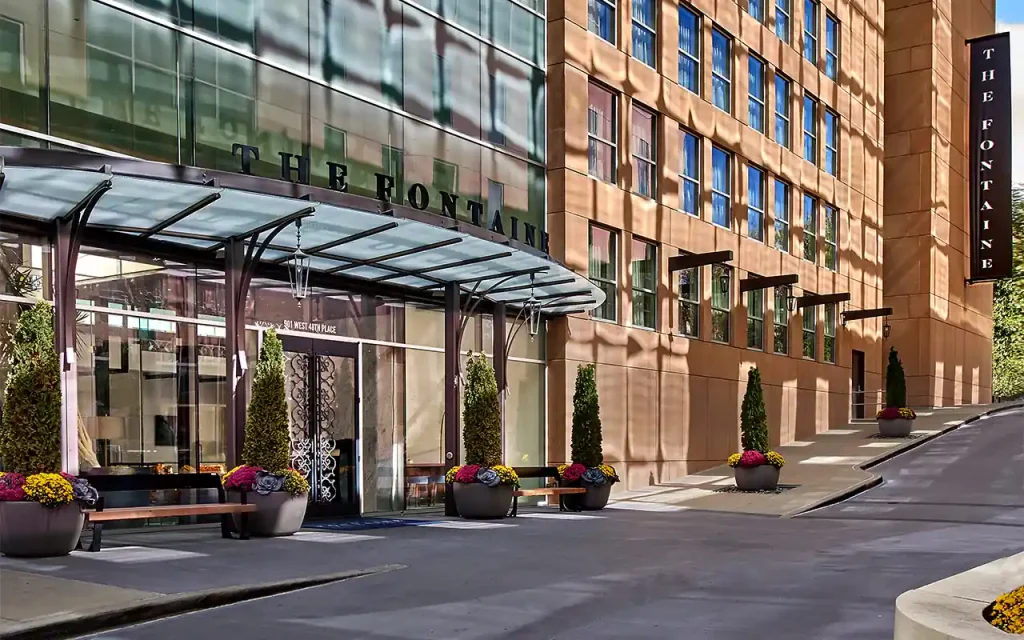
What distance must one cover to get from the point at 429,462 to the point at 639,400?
7720mm

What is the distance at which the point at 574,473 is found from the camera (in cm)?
2311

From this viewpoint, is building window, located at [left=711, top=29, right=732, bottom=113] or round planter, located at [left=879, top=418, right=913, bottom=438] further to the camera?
round planter, located at [left=879, top=418, right=913, bottom=438]

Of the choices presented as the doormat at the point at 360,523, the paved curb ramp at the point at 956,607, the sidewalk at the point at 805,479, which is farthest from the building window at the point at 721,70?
the paved curb ramp at the point at 956,607

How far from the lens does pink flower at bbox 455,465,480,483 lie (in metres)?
20.2

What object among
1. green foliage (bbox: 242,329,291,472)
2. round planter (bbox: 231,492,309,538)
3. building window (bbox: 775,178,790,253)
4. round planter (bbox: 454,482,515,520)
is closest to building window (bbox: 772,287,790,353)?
building window (bbox: 775,178,790,253)

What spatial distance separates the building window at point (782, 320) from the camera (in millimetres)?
37375

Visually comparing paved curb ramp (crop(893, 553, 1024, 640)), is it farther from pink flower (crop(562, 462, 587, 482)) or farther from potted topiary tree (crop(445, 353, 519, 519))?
pink flower (crop(562, 462, 587, 482))

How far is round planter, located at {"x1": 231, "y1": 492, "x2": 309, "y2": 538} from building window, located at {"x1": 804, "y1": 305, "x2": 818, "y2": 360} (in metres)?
27.0

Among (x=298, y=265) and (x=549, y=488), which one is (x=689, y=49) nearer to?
(x=549, y=488)

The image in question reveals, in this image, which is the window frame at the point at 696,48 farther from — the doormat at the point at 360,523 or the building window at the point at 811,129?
the doormat at the point at 360,523

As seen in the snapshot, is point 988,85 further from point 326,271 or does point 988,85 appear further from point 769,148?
point 326,271

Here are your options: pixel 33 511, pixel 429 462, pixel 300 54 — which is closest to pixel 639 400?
pixel 429 462

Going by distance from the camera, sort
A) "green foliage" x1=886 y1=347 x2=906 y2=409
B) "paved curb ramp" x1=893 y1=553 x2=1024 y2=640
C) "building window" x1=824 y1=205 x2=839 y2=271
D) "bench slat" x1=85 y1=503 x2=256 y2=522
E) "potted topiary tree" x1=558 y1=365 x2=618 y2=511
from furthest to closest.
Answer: "building window" x1=824 y1=205 x2=839 y2=271 < "green foliage" x1=886 y1=347 x2=906 y2=409 < "potted topiary tree" x1=558 y1=365 x2=618 y2=511 < "bench slat" x1=85 y1=503 x2=256 y2=522 < "paved curb ramp" x1=893 y1=553 x2=1024 y2=640

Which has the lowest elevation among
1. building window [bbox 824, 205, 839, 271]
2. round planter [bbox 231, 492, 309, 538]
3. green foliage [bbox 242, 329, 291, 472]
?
round planter [bbox 231, 492, 309, 538]
